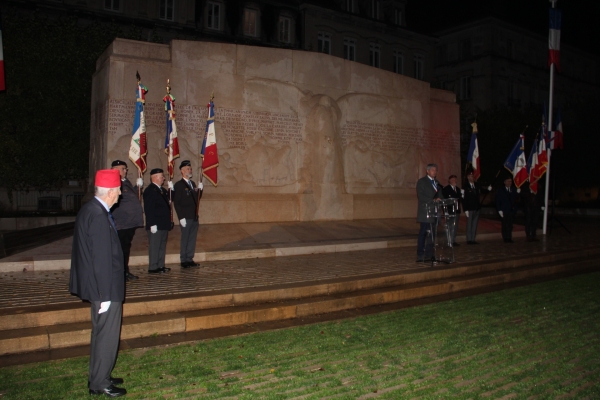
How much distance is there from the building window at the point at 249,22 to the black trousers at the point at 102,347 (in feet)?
126

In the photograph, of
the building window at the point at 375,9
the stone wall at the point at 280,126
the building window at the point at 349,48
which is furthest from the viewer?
the building window at the point at 375,9

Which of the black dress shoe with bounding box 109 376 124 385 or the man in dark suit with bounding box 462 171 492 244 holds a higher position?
the man in dark suit with bounding box 462 171 492 244

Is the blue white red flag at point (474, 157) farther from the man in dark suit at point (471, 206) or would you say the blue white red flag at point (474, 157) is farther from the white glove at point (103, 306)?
the white glove at point (103, 306)

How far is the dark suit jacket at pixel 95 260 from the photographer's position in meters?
4.49

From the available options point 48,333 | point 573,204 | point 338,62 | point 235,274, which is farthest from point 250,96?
point 573,204

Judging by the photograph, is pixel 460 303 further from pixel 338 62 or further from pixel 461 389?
pixel 338 62

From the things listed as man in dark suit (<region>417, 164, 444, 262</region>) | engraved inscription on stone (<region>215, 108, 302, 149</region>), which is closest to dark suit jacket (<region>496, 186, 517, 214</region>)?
man in dark suit (<region>417, 164, 444, 262</region>)

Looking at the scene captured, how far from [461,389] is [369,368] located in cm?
96

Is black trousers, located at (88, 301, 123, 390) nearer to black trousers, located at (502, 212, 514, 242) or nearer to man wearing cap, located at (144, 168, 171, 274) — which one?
man wearing cap, located at (144, 168, 171, 274)

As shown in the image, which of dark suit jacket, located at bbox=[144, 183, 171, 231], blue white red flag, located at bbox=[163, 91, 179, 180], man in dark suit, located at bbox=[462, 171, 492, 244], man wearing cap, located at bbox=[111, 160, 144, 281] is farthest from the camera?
man in dark suit, located at bbox=[462, 171, 492, 244]

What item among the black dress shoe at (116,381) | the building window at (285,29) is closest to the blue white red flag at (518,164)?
the black dress shoe at (116,381)

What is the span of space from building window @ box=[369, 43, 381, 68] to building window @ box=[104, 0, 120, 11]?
830 inches

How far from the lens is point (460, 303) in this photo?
329 inches

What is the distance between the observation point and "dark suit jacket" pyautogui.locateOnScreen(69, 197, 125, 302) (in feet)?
14.7
